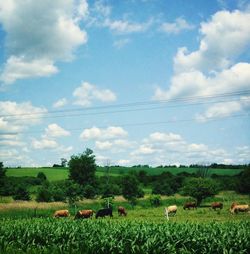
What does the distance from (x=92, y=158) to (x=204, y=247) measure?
8149cm

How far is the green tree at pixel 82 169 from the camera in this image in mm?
92188

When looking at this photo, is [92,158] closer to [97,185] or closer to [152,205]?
[97,185]

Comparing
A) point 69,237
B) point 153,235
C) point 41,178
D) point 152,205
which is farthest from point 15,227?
point 41,178

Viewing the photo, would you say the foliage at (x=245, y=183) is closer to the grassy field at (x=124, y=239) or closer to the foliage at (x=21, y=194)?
the foliage at (x=21, y=194)

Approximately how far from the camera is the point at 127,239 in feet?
55.6

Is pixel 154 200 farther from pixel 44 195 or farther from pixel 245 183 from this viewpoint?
pixel 245 183

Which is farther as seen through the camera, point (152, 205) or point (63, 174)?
point (63, 174)

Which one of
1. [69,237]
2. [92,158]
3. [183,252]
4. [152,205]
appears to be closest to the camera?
[183,252]

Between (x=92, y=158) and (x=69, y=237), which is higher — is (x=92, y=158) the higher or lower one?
the higher one

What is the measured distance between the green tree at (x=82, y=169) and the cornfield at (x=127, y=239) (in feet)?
234

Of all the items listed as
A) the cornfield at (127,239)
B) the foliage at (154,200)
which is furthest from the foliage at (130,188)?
the cornfield at (127,239)

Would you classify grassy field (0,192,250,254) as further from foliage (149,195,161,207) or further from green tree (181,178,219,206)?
green tree (181,178,219,206)

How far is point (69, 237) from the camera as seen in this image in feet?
61.9

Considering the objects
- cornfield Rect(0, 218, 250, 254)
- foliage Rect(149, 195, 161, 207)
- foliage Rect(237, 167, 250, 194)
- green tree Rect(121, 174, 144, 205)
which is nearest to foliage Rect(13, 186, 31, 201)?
green tree Rect(121, 174, 144, 205)
